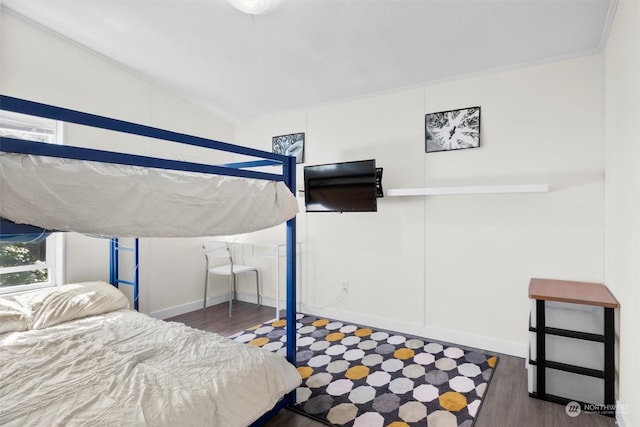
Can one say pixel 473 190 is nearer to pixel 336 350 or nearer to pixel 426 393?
pixel 426 393

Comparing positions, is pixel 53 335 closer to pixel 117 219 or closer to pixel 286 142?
pixel 117 219

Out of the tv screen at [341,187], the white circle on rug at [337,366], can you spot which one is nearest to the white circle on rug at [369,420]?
the white circle on rug at [337,366]

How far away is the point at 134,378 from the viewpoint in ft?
5.51

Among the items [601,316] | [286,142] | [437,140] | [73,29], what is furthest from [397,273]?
[73,29]

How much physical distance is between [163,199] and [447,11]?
2.16m

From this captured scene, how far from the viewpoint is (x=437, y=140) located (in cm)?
312

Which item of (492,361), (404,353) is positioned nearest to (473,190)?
(492,361)

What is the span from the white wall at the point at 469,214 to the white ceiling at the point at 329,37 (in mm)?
224

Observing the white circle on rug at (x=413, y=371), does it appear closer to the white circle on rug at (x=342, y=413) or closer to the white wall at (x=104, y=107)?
the white circle on rug at (x=342, y=413)

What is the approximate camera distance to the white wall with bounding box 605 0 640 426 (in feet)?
5.22

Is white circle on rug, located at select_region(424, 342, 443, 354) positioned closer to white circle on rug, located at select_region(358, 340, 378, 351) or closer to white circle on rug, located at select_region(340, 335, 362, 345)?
white circle on rug, located at select_region(358, 340, 378, 351)

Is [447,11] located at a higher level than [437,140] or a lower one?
higher

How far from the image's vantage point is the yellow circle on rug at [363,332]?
10.7 ft

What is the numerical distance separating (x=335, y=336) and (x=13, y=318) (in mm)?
2527
